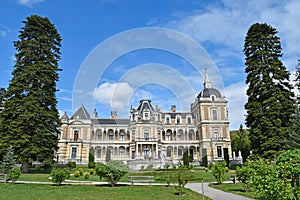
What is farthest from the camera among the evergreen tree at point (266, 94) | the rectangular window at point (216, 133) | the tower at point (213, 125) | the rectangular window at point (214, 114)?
the rectangular window at point (214, 114)

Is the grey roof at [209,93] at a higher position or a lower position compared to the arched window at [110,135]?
higher

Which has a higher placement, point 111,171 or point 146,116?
point 146,116

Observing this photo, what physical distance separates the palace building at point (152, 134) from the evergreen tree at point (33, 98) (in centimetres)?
1710

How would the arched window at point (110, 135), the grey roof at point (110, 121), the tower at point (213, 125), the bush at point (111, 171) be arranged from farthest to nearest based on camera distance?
the grey roof at point (110, 121)
the arched window at point (110, 135)
the tower at point (213, 125)
the bush at point (111, 171)

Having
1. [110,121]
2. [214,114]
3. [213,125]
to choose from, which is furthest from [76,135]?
[214,114]

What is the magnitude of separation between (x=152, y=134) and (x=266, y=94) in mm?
22061

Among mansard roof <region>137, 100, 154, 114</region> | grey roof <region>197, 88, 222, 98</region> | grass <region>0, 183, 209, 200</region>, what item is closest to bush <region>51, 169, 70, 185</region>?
grass <region>0, 183, 209, 200</region>

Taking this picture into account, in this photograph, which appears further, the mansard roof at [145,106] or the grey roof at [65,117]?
→ the grey roof at [65,117]

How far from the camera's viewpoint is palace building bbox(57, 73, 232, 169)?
3912 centimetres

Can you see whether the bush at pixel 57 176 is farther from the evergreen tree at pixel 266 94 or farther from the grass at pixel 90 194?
the evergreen tree at pixel 266 94

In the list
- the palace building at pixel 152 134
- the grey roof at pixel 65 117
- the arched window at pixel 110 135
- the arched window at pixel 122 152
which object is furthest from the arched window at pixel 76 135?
the arched window at pixel 122 152

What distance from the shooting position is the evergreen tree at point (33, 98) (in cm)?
1986

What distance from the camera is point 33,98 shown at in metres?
20.9

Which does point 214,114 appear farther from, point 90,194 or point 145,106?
point 90,194
